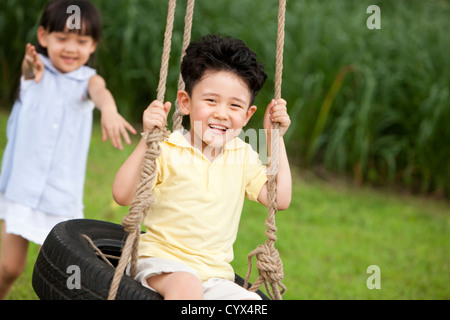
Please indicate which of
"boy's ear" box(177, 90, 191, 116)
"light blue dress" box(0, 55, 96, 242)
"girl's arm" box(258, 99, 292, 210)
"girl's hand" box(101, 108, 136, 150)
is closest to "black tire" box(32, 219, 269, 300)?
"girl's arm" box(258, 99, 292, 210)

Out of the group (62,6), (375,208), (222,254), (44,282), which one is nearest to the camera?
(44,282)

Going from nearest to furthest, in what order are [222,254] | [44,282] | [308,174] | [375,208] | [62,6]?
[44,282], [222,254], [62,6], [375,208], [308,174]

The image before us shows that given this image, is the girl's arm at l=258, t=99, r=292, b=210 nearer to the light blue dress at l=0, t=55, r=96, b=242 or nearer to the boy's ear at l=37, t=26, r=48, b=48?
the light blue dress at l=0, t=55, r=96, b=242

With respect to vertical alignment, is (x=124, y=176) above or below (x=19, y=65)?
below

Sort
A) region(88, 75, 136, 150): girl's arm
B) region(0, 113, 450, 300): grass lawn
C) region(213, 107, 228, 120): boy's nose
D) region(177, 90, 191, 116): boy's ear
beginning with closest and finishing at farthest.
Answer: region(213, 107, 228, 120): boy's nose, region(177, 90, 191, 116): boy's ear, region(88, 75, 136, 150): girl's arm, region(0, 113, 450, 300): grass lawn

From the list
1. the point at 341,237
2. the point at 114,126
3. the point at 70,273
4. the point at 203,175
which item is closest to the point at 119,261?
the point at 70,273

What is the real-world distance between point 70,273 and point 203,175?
513 millimetres

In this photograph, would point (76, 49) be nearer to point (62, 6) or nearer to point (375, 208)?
point (62, 6)

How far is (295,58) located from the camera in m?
5.62

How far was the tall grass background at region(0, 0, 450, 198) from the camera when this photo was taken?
5.34m

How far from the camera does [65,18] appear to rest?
2643mm

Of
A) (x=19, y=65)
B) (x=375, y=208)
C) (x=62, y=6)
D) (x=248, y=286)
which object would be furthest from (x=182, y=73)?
(x=19, y=65)

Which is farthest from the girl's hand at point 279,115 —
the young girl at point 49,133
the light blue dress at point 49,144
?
the light blue dress at point 49,144

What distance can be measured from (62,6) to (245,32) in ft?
10.5
